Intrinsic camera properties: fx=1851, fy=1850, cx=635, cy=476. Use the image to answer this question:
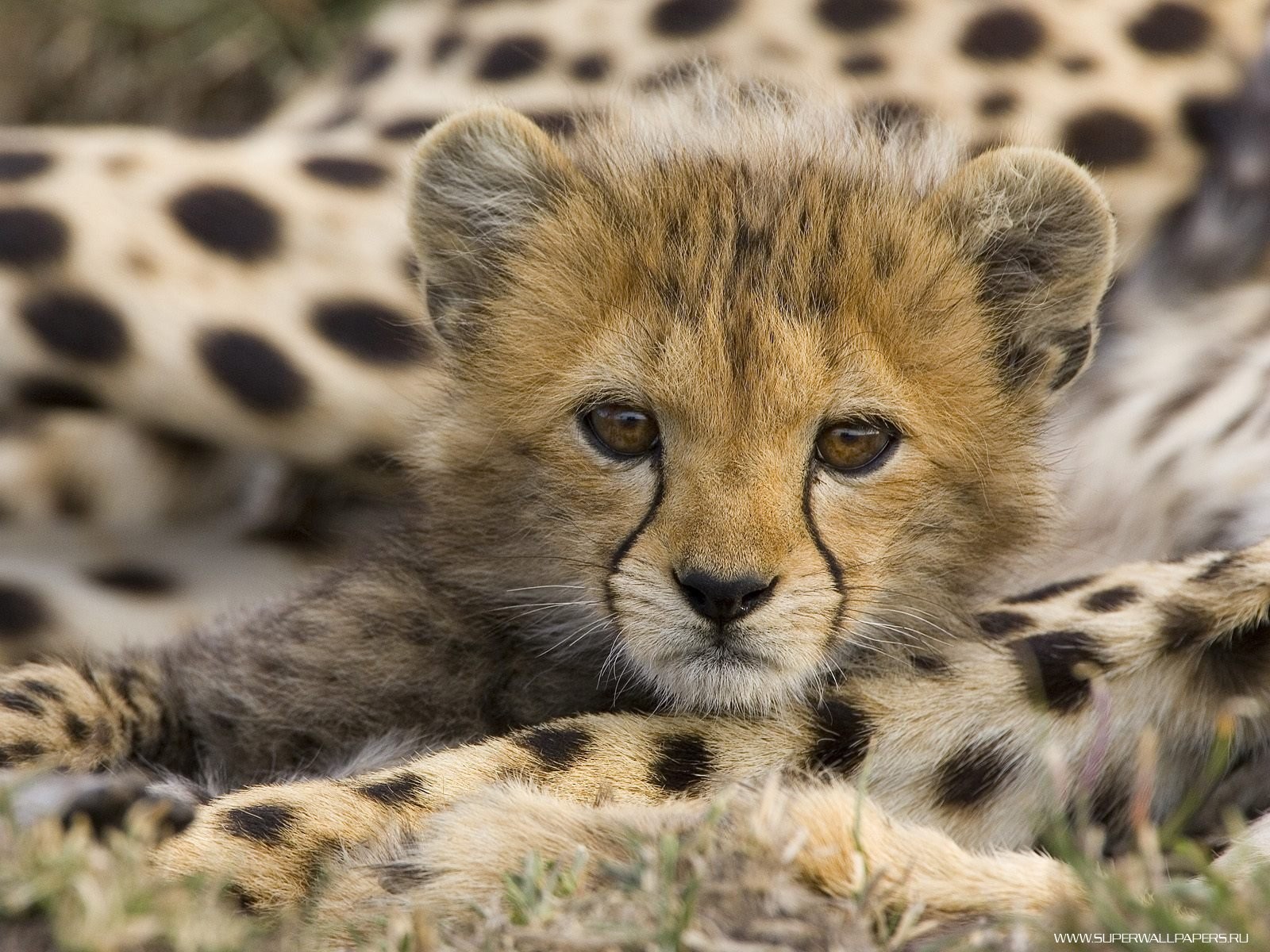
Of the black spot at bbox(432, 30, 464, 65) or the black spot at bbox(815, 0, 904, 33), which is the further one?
the black spot at bbox(432, 30, 464, 65)

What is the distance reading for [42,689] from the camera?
2199mm

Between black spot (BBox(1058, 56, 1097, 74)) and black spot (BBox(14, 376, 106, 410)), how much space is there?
1.85m

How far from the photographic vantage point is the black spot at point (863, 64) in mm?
3455

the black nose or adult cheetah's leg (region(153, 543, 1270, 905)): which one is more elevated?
the black nose

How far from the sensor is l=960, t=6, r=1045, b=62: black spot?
346 centimetres

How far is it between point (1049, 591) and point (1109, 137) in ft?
4.12

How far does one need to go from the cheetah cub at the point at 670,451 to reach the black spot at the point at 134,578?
0.74 m

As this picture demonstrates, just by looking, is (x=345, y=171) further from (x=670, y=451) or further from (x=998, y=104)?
(x=670, y=451)

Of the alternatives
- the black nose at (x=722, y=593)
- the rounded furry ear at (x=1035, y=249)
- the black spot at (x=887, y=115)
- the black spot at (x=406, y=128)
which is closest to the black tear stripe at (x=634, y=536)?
the black nose at (x=722, y=593)

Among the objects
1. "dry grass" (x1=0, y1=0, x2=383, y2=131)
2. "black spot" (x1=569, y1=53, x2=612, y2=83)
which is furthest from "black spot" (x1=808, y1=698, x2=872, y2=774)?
"dry grass" (x1=0, y1=0, x2=383, y2=131)

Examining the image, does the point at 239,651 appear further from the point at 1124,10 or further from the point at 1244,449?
the point at 1124,10

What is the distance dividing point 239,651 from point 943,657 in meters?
0.86

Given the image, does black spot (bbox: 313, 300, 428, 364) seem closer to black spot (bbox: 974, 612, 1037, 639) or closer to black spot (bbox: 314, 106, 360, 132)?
black spot (bbox: 314, 106, 360, 132)

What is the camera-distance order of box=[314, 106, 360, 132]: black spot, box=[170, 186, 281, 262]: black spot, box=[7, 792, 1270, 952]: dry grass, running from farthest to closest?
1. box=[314, 106, 360, 132]: black spot
2. box=[170, 186, 281, 262]: black spot
3. box=[7, 792, 1270, 952]: dry grass
